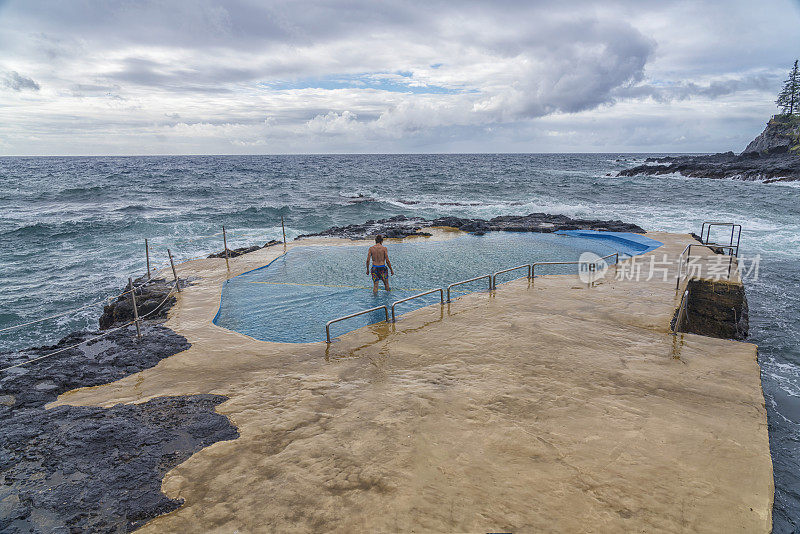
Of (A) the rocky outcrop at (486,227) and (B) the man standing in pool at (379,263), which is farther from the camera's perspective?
(A) the rocky outcrop at (486,227)

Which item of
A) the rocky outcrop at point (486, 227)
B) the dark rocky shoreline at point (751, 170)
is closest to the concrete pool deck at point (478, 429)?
the rocky outcrop at point (486, 227)

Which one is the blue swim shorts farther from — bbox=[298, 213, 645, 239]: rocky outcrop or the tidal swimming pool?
bbox=[298, 213, 645, 239]: rocky outcrop

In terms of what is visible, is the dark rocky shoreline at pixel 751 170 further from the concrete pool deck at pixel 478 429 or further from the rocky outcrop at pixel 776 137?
the concrete pool deck at pixel 478 429

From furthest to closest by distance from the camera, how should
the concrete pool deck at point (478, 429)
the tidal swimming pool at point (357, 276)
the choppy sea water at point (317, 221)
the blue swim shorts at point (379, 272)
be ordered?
the blue swim shorts at point (379, 272) < the choppy sea water at point (317, 221) < the tidal swimming pool at point (357, 276) < the concrete pool deck at point (478, 429)

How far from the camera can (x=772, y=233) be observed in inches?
925

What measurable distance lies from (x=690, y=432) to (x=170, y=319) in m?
10.7

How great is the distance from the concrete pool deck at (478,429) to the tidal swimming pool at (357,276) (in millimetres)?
1318

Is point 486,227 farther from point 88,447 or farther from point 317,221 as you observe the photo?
point 88,447

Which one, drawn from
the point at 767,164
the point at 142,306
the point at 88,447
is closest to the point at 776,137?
the point at 767,164

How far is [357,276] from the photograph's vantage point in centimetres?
1433

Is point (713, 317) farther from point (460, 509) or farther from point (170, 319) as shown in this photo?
point (170, 319)

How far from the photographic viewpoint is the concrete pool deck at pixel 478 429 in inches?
157

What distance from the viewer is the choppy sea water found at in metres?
11.2

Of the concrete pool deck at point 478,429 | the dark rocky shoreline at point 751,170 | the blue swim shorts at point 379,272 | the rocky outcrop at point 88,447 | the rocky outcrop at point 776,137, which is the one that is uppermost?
the rocky outcrop at point 776,137
